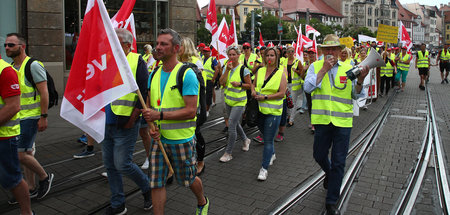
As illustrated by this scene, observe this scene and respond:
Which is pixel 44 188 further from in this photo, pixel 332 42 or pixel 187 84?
pixel 332 42

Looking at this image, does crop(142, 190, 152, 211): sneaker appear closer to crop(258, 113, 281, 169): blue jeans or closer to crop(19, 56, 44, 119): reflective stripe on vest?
crop(19, 56, 44, 119): reflective stripe on vest

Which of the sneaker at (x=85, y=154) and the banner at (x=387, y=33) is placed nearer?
the sneaker at (x=85, y=154)

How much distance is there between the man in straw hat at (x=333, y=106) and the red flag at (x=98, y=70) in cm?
211

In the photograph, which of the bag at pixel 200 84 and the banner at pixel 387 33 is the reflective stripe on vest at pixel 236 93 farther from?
the banner at pixel 387 33

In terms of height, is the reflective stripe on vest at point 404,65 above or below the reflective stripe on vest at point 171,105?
above

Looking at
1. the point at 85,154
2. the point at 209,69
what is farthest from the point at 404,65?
the point at 85,154

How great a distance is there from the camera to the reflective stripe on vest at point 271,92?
560 centimetres

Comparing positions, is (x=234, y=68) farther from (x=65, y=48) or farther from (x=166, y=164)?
(x=65, y=48)

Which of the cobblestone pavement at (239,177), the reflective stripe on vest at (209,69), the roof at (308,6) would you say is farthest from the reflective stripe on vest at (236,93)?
the roof at (308,6)

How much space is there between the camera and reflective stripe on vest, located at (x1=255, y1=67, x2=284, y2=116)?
5.60 m

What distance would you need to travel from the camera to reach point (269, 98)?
5.61 metres

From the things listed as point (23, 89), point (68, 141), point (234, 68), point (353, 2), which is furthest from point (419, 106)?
point (353, 2)

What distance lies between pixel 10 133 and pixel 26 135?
2.90ft

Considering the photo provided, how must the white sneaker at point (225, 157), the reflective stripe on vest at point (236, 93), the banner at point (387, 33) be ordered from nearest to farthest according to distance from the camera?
the white sneaker at point (225, 157) < the reflective stripe on vest at point (236, 93) < the banner at point (387, 33)
